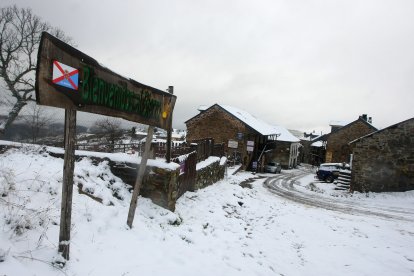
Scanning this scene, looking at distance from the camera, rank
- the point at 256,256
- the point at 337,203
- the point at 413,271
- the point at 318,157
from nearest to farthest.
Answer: the point at 256,256, the point at 413,271, the point at 337,203, the point at 318,157

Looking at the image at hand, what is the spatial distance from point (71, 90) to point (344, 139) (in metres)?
41.8

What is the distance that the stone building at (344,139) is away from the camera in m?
Result: 39.0

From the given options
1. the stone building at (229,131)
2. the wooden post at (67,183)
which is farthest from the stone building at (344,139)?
the wooden post at (67,183)

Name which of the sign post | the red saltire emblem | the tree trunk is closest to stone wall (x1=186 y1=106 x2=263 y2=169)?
the tree trunk

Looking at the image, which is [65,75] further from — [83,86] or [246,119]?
[246,119]

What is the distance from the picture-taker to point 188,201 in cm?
929

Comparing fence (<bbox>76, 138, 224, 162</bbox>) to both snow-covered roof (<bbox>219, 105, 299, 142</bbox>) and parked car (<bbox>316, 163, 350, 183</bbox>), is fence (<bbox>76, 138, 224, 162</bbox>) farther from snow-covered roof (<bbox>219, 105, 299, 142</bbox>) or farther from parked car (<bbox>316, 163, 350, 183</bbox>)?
snow-covered roof (<bbox>219, 105, 299, 142</bbox>)

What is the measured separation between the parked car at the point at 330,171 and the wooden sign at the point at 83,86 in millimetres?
26508

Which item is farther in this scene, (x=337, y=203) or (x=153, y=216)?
(x=337, y=203)

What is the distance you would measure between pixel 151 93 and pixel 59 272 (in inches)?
127

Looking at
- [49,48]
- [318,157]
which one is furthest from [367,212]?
[318,157]

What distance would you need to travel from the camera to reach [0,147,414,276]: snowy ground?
3.75 meters

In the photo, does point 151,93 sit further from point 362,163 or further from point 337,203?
point 362,163

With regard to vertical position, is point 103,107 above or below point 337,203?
above
